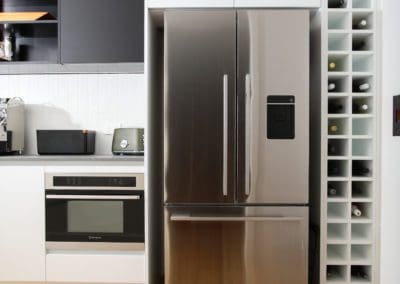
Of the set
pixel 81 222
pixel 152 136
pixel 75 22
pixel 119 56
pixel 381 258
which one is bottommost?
pixel 381 258

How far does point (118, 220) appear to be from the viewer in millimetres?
2170

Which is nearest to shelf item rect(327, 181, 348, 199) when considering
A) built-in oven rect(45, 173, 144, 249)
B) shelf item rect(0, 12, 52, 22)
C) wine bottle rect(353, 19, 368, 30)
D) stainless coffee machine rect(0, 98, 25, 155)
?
wine bottle rect(353, 19, 368, 30)

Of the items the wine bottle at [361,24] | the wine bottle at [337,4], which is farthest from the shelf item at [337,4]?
the wine bottle at [361,24]

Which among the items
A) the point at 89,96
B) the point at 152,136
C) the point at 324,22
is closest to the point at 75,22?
the point at 89,96

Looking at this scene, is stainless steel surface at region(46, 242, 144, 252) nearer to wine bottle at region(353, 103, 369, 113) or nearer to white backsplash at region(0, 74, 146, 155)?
white backsplash at region(0, 74, 146, 155)

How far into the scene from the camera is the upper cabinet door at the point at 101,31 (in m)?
2.36

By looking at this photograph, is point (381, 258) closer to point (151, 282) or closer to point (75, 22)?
Answer: point (151, 282)

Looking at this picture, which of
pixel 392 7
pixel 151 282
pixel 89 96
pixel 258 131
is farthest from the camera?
pixel 89 96

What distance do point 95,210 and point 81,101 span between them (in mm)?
1002

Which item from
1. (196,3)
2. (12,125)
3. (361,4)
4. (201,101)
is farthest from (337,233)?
(12,125)

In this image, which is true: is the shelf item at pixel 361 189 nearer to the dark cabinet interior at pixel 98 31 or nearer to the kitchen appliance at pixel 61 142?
the dark cabinet interior at pixel 98 31

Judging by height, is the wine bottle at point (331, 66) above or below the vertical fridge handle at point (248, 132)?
above

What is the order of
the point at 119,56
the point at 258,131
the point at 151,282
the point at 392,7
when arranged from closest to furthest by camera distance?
the point at 392,7 < the point at 258,131 < the point at 151,282 < the point at 119,56

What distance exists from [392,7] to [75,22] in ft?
6.56
